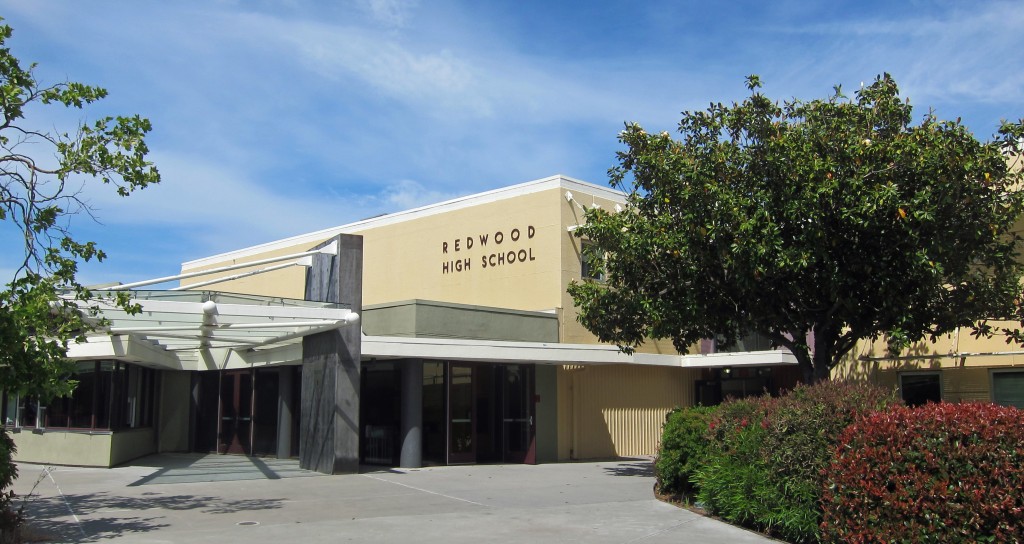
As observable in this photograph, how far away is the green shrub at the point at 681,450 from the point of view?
1266 cm

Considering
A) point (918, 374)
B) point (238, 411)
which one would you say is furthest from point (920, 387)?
point (238, 411)

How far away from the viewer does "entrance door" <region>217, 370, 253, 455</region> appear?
2333 cm

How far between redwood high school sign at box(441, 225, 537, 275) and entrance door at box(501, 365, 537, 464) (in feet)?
10.6

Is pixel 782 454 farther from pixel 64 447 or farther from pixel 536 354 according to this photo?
pixel 64 447

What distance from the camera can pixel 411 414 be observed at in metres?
19.2

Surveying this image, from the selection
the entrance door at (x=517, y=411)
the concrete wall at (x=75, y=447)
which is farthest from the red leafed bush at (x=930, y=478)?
the concrete wall at (x=75, y=447)

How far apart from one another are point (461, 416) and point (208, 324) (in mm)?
6725

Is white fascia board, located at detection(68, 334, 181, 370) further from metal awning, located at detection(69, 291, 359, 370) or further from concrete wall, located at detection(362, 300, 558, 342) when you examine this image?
concrete wall, located at detection(362, 300, 558, 342)

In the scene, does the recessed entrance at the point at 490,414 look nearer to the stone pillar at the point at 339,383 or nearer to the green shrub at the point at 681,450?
the stone pillar at the point at 339,383

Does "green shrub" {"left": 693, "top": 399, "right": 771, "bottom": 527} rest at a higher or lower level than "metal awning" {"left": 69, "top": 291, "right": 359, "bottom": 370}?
lower

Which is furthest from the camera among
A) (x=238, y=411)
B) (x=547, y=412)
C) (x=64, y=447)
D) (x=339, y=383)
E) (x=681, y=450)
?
(x=238, y=411)

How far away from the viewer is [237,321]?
55.1 ft

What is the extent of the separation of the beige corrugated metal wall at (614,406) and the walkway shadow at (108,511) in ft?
34.2

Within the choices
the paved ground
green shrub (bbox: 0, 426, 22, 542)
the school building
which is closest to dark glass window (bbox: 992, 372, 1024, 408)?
the school building
